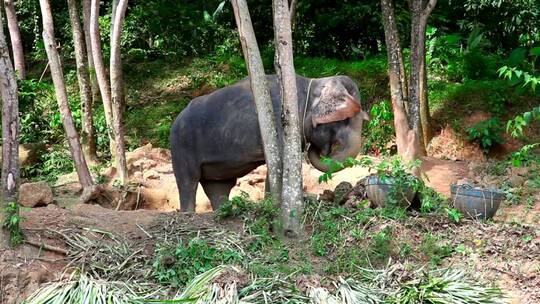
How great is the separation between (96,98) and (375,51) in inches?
244

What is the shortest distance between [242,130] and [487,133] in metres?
5.15

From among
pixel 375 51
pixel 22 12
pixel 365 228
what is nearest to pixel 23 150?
pixel 22 12

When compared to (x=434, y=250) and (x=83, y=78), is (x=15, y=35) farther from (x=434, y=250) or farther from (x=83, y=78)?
(x=434, y=250)

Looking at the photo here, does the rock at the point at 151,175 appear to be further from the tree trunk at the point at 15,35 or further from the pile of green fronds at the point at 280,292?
the pile of green fronds at the point at 280,292

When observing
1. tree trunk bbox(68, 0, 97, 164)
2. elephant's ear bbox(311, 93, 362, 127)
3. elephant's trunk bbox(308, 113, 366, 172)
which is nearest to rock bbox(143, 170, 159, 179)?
tree trunk bbox(68, 0, 97, 164)

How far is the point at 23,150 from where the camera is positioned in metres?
14.1

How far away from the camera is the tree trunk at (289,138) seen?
729cm

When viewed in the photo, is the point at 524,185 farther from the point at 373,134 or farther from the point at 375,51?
the point at 375,51

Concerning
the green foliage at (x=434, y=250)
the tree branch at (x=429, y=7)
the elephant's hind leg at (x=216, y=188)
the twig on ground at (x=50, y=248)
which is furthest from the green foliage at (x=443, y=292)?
the tree branch at (x=429, y=7)

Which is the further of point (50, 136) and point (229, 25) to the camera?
point (229, 25)

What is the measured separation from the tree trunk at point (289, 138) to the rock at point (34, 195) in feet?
11.8

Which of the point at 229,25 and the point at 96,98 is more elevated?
the point at 229,25

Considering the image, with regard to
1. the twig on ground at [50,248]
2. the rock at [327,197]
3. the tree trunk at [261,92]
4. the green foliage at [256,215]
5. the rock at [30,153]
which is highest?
the tree trunk at [261,92]

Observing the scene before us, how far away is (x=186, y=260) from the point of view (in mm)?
6793
